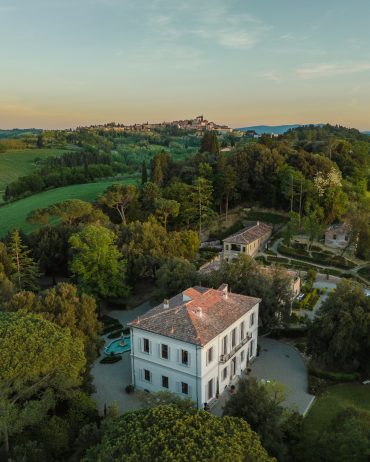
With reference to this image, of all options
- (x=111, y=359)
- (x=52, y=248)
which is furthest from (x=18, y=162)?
(x=111, y=359)

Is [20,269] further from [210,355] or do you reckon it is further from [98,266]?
[210,355]

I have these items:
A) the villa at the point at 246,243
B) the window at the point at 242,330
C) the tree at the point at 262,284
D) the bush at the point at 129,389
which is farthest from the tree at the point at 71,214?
the window at the point at 242,330

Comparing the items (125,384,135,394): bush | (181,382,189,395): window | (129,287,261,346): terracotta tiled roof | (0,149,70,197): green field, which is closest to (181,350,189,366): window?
(129,287,261,346): terracotta tiled roof

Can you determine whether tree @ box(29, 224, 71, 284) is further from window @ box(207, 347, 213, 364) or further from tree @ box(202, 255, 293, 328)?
window @ box(207, 347, 213, 364)

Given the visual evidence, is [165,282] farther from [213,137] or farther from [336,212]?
[213,137]

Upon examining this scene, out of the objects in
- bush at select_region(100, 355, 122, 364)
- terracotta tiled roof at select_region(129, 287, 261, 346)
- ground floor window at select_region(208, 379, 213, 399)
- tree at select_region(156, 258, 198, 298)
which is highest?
terracotta tiled roof at select_region(129, 287, 261, 346)

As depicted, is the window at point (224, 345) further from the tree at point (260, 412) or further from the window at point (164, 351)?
the tree at point (260, 412)
